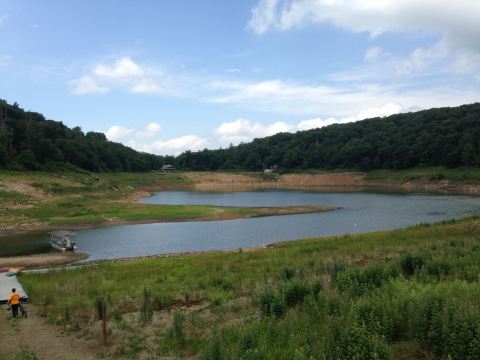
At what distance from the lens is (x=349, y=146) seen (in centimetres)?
17588

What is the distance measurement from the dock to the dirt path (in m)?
4.24

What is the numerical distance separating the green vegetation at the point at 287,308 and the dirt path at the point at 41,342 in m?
0.49

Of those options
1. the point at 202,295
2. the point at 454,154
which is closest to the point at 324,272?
the point at 202,295

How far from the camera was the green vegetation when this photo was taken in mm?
7910

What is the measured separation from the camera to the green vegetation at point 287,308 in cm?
791

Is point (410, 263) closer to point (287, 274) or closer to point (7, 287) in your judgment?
point (287, 274)

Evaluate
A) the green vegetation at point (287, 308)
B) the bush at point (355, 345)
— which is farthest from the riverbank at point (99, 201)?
the bush at point (355, 345)

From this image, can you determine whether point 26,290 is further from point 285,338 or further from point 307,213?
point 307,213

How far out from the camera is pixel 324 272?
19078 mm

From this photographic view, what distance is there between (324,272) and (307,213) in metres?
49.0

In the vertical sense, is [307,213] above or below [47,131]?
below

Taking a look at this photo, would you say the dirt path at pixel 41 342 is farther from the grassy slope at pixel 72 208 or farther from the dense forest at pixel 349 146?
the dense forest at pixel 349 146

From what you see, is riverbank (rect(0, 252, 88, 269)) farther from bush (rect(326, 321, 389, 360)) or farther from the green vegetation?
bush (rect(326, 321, 389, 360))

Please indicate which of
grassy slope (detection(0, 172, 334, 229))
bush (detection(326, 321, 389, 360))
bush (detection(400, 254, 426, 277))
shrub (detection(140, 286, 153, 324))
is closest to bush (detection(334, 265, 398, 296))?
bush (detection(400, 254, 426, 277))
